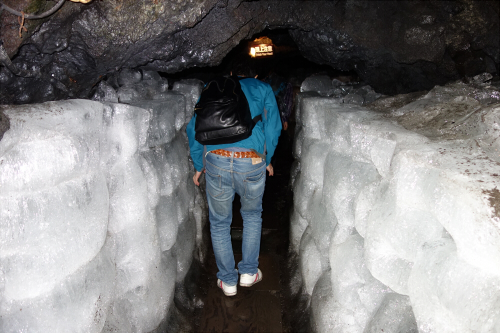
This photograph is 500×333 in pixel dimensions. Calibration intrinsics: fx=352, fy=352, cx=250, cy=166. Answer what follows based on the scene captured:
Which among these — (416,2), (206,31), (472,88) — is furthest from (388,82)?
(206,31)

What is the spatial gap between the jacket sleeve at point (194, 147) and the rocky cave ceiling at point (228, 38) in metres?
0.64

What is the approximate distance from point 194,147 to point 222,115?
1.67 ft

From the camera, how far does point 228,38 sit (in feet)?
9.32

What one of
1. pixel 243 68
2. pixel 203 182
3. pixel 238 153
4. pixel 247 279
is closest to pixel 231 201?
pixel 238 153

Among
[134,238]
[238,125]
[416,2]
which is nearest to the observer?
[134,238]

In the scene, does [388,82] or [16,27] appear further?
[388,82]

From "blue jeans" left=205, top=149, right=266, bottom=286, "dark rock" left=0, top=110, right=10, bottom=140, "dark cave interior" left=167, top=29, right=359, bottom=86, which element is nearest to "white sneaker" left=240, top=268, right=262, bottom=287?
"blue jeans" left=205, top=149, right=266, bottom=286

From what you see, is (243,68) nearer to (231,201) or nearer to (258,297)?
(231,201)

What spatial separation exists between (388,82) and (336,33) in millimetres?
865

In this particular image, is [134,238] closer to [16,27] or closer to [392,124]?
[16,27]

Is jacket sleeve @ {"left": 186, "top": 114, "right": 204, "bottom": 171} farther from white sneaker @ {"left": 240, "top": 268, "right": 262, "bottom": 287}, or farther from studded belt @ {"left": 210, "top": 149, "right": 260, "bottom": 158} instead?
white sneaker @ {"left": 240, "top": 268, "right": 262, "bottom": 287}

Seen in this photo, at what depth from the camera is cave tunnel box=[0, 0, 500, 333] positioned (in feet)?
4.13

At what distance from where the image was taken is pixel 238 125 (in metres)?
2.28

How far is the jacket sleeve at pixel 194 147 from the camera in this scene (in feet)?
8.51
